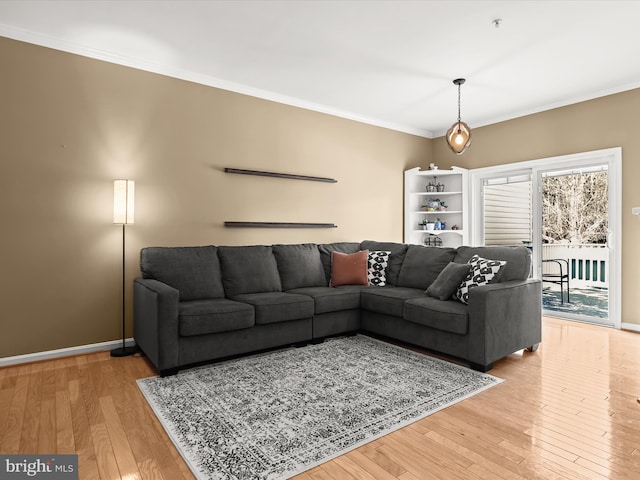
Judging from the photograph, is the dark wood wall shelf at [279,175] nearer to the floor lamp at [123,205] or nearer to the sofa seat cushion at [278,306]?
the floor lamp at [123,205]

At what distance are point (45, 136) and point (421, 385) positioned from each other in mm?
3594

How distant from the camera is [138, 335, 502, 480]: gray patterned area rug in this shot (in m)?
1.93

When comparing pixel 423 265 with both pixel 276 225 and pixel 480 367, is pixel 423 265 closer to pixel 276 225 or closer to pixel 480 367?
pixel 480 367

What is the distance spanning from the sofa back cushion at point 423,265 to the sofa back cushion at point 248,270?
138 cm

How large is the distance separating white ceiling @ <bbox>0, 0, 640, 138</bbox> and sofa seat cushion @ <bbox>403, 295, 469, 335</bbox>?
2224 millimetres

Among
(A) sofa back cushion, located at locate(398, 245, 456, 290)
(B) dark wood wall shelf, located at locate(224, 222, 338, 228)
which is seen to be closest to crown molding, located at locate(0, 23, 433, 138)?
(B) dark wood wall shelf, located at locate(224, 222, 338, 228)

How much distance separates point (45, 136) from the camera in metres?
3.36

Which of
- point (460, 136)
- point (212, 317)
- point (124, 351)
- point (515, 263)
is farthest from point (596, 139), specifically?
point (124, 351)

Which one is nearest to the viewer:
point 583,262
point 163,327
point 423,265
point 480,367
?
point 163,327

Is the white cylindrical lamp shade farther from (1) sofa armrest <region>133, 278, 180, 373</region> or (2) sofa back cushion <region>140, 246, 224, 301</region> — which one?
(1) sofa armrest <region>133, 278, 180, 373</region>

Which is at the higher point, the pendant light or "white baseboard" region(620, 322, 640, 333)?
the pendant light

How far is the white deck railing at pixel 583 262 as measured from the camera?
464 cm

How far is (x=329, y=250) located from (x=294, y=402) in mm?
2381

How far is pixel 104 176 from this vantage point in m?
3.63
